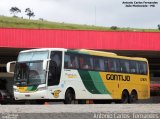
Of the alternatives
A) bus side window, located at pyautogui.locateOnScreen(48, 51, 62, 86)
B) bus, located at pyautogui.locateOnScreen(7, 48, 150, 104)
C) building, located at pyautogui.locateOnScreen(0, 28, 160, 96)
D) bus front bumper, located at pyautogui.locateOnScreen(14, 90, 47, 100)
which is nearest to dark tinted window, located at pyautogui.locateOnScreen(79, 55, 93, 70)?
bus, located at pyautogui.locateOnScreen(7, 48, 150, 104)

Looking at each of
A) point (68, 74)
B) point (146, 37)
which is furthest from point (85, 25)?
point (68, 74)

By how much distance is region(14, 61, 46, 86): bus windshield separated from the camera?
70.4 feet

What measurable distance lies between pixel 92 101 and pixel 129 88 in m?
3.56

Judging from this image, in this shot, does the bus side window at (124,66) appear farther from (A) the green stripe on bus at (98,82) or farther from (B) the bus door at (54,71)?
(B) the bus door at (54,71)

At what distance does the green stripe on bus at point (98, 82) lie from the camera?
23984 millimetres

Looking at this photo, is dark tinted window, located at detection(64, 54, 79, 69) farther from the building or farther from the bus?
the building

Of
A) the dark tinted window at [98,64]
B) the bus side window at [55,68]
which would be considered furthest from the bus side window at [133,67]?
the bus side window at [55,68]

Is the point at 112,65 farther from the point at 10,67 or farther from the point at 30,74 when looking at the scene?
the point at 30,74

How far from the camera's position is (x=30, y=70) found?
2180 centimetres

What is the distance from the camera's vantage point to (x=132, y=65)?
2758 cm

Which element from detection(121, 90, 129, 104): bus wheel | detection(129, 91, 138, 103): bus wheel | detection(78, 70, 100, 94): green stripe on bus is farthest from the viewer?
detection(129, 91, 138, 103): bus wheel

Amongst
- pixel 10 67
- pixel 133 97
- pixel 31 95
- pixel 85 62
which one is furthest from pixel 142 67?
pixel 31 95

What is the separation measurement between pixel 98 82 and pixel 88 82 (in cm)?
95

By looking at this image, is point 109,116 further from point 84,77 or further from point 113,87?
Answer: point 113,87
